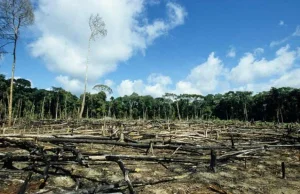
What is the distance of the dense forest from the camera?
5809 centimetres

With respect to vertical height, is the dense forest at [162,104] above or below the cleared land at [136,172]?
above

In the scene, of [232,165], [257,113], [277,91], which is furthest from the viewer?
[257,113]

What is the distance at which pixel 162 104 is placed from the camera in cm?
8475

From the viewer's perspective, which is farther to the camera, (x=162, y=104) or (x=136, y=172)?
(x=162, y=104)

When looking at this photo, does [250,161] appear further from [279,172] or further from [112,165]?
[112,165]

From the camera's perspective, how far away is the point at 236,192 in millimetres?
5137

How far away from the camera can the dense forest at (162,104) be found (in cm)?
5809

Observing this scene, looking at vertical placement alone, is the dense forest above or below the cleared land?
above

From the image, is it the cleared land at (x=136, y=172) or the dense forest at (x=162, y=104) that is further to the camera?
the dense forest at (x=162, y=104)

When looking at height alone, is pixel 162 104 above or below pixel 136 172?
above

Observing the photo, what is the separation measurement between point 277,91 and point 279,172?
6306 cm

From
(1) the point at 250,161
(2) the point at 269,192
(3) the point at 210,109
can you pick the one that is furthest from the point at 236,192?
Answer: (3) the point at 210,109

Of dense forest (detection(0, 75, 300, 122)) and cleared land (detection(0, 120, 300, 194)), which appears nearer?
cleared land (detection(0, 120, 300, 194))

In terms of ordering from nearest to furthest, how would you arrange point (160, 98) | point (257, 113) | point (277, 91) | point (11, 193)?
point (11, 193) → point (277, 91) → point (257, 113) → point (160, 98)
